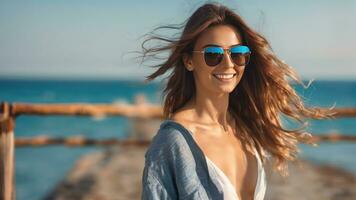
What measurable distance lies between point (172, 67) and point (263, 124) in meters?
0.50

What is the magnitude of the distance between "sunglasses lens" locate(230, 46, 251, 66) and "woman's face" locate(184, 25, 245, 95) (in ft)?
0.06

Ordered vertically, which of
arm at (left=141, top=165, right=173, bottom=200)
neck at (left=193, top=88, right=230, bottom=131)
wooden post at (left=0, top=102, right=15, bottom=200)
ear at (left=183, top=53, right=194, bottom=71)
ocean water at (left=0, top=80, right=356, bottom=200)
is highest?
ear at (left=183, top=53, right=194, bottom=71)

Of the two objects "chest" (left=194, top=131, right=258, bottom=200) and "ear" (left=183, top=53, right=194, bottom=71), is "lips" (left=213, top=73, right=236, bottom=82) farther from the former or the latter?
"chest" (left=194, top=131, right=258, bottom=200)

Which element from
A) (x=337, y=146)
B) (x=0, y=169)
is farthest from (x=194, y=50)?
(x=337, y=146)

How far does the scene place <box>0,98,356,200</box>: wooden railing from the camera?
3664 mm

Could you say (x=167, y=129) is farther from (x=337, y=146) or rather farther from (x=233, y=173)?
(x=337, y=146)

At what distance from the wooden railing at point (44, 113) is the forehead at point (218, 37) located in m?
1.34

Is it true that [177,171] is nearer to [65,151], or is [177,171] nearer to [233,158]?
[233,158]

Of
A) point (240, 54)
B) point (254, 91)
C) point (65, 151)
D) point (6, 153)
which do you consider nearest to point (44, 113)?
point (6, 153)

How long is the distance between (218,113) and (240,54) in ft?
0.87

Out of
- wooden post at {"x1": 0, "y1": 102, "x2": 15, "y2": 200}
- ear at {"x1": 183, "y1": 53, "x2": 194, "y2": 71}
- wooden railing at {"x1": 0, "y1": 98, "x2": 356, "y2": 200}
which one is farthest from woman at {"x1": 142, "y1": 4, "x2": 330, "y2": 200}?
wooden post at {"x1": 0, "y1": 102, "x2": 15, "y2": 200}

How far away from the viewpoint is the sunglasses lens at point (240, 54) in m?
2.20

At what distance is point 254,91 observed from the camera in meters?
2.51

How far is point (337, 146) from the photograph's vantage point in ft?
74.8
